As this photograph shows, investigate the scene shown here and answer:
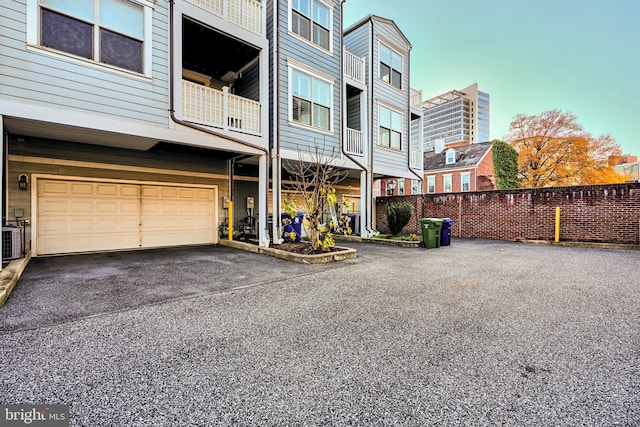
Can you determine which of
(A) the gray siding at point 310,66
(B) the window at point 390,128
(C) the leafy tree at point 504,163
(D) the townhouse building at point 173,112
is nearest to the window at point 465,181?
(C) the leafy tree at point 504,163

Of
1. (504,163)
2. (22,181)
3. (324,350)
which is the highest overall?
(504,163)

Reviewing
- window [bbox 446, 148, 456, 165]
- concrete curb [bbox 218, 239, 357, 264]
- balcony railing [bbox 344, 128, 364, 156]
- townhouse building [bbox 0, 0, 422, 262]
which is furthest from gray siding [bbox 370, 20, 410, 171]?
window [bbox 446, 148, 456, 165]

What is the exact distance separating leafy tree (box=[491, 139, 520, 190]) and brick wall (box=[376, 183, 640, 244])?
13747 mm

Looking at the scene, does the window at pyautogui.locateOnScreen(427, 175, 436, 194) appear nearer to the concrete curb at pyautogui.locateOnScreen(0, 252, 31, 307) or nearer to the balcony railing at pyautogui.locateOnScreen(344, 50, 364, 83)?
the balcony railing at pyautogui.locateOnScreen(344, 50, 364, 83)

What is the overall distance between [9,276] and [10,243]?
67.8 inches

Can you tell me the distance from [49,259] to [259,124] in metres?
6.26

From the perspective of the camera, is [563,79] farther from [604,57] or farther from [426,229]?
[426,229]

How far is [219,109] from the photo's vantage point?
24.8ft

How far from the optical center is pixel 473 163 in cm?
2556

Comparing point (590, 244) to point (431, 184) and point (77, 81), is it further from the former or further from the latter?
point (431, 184)

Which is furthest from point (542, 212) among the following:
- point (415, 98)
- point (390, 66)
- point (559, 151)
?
point (559, 151)

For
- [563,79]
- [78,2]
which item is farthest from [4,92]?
[563,79]

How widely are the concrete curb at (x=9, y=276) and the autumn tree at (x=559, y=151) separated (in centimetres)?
3010

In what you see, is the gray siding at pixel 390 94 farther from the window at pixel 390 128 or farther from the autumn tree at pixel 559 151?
the autumn tree at pixel 559 151
